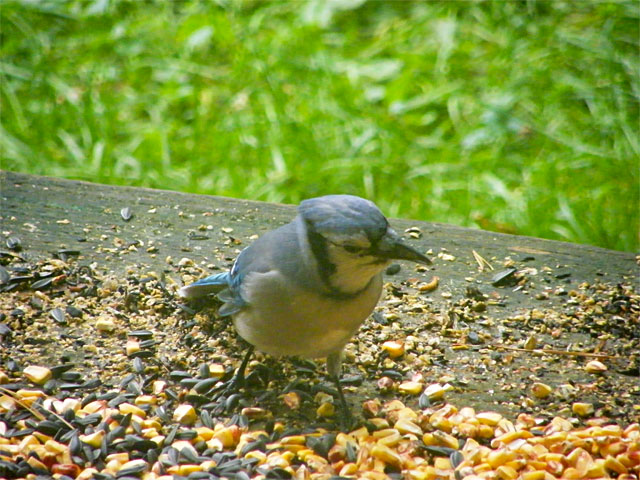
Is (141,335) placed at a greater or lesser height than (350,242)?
lesser

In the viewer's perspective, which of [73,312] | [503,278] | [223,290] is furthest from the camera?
[503,278]

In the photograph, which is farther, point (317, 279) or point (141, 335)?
point (141, 335)

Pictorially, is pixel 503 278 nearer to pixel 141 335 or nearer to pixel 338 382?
pixel 338 382

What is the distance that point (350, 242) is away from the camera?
82.5 inches

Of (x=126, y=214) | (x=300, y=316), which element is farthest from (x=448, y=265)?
(x=126, y=214)

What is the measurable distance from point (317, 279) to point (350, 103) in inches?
113

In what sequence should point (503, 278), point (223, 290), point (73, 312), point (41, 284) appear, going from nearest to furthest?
point (223, 290)
point (73, 312)
point (41, 284)
point (503, 278)

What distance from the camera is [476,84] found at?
5184mm

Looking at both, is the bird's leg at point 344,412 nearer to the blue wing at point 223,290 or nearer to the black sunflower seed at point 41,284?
the blue wing at point 223,290

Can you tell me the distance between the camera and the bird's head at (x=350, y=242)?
208 cm

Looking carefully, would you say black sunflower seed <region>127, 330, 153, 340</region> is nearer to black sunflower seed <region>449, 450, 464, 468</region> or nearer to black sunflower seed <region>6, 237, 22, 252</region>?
black sunflower seed <region>6, 237, 22, 252</region>

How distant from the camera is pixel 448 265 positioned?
9.88ft

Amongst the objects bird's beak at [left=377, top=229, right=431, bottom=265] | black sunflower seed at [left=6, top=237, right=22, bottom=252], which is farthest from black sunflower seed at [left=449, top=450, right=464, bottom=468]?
black sunflower seed at [left=6, top=237, right=22, bottom=252]

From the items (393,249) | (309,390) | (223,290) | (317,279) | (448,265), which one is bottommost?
(309,390)
